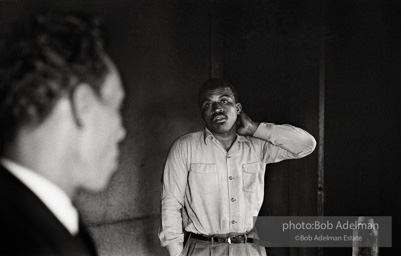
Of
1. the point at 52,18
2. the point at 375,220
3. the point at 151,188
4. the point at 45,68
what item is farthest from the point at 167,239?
the point at 375,220

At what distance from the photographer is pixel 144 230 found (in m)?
4.06

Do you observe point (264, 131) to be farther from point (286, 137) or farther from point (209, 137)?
point (209, 137)

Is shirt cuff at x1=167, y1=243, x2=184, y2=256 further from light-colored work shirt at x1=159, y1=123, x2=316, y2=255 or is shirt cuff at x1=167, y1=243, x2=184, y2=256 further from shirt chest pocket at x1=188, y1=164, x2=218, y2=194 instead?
shirt chest pocket at x1=188, y1=164, x2=218, y2=194

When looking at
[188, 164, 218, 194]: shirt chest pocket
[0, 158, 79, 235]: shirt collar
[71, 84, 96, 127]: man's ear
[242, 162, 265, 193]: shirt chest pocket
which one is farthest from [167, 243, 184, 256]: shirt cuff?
[0, 158, 79, 235]: shirt collar

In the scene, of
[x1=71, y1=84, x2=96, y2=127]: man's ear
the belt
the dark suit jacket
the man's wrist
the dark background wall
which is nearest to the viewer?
the dark suit jacket

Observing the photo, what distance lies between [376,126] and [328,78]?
0.54 m

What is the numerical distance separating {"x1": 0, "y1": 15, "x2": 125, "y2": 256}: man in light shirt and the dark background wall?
16cm

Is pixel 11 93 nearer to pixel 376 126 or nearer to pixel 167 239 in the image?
pixel 167 239

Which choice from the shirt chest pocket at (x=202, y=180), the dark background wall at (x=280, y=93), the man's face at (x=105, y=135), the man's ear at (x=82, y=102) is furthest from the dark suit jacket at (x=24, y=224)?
the dark background wall at (x=280, y=93)

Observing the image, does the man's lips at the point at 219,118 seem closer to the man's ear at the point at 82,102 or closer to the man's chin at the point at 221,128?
the man's chin at the point at 221,128

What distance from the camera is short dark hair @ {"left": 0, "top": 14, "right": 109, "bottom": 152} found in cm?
309

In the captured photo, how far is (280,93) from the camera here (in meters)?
4.44

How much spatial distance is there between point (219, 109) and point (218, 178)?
1.35 ft

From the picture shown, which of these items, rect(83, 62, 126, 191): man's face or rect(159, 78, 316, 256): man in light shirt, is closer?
rect(159, 78, 316, 256): man in light shirt
